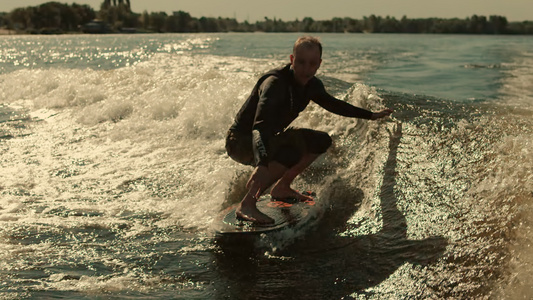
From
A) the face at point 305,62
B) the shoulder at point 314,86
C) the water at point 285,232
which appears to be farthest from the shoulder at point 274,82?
the water at point 285,232

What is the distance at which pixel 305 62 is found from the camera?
4613 millimetres

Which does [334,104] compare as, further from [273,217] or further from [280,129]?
[273,217]

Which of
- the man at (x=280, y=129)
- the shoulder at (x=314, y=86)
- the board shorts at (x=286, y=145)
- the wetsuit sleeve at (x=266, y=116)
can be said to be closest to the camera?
the wetsuit sleeve at (x=266, y=116)

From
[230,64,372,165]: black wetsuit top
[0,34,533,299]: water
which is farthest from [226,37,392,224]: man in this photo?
[0,34,533,299]: water

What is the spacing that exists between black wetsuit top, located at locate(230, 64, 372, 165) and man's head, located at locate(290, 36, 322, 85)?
0.36 feet

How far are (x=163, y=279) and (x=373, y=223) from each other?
6.60ft

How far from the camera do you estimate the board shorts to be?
4.83 m

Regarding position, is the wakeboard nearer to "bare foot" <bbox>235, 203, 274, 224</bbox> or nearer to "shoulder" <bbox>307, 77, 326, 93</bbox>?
"bare foot" <bbox>235, 203, 274, 224</bbox>

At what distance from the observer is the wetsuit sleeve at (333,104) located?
16.6 ft

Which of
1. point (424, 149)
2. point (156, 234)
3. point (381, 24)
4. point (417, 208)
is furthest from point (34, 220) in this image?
point (381, 24)

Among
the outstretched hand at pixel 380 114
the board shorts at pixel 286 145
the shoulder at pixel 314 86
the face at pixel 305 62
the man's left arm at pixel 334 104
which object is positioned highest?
the face at pixel 305 62

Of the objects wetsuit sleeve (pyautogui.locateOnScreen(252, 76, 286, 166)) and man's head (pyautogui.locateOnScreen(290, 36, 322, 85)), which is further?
man's head (pyautogui.locateOnScreen(290, 36, 322, 85))

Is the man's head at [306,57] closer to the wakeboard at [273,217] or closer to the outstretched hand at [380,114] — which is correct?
the outstretched hand at [380,114]

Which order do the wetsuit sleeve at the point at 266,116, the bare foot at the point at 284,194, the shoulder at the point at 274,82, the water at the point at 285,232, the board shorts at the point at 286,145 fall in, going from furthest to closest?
the bare foot at the point at 284,194 → the board shorts at the point at 286,145 → the shoulder at the point at 274,82 → the wetsuit sleeve at the point at 266,116 → the water at the point at 285,232
